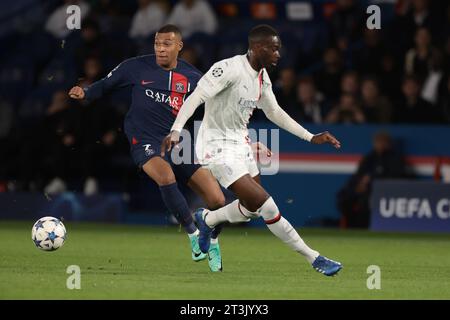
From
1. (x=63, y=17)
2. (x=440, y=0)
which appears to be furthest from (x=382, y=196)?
(x=63, y=17)

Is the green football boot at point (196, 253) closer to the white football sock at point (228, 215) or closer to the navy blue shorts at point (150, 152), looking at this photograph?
the white football sock at point (228, 215)

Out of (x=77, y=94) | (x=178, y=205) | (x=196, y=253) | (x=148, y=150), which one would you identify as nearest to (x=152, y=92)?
(x=148, y=150)

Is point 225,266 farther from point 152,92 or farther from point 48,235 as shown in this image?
point 152,92

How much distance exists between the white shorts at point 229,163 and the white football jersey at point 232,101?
84 mm

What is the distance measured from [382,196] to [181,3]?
16.0 feet

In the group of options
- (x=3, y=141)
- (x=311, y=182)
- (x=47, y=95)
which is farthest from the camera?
(x=47, y=95)

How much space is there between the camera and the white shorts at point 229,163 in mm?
9578

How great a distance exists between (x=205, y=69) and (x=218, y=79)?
795cm

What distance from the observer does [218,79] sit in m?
9.50

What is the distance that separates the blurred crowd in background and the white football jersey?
638cm

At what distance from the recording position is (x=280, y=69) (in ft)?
58.5

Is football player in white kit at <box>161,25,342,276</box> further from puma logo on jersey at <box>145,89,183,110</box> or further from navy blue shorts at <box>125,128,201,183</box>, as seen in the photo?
puma logo on jersey at <box>145,89,183,110</box>

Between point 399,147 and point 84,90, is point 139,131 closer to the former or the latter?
point 84,90

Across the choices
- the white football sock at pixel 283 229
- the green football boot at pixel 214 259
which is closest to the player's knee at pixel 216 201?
the green football boot at pixel 214 259
